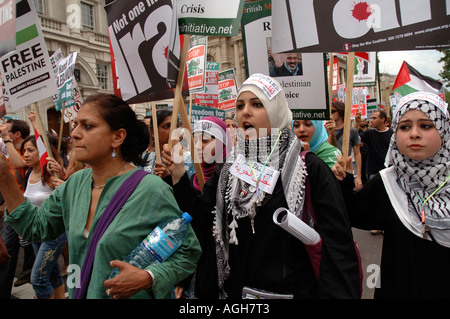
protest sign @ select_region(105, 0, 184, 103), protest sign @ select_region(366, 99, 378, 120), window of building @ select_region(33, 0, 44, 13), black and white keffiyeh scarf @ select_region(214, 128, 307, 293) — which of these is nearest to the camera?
black and white keffiyeh scarf @ select_region(214, 128, 307, 293)

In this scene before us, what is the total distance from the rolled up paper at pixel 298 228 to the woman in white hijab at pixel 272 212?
0.09m

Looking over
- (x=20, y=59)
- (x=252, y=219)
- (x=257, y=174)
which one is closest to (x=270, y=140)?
(x=257, y=174)

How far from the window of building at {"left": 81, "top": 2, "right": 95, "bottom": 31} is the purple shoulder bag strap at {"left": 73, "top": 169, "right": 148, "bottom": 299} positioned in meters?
24.4

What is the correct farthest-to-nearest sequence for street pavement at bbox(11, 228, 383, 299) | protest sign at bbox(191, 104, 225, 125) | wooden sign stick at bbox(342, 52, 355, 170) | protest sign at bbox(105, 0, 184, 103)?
protest sign at bbox(191, 104, 225, 125) → street pavement at bbox(11, 228, 383, 299) → protest sign at bbox(105, 0, 184, 103) → wooden sign stick at bbox(342, 52, 355, 170)

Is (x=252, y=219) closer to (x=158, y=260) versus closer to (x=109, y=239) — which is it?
(x=158, y=260)

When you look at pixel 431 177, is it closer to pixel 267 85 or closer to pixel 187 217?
pixel 267 85

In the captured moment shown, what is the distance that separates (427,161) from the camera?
1.84 metres

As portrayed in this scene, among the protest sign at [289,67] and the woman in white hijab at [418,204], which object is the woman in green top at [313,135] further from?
the woman in white hijab at [418,204]

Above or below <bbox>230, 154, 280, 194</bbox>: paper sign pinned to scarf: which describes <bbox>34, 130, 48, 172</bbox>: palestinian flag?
above

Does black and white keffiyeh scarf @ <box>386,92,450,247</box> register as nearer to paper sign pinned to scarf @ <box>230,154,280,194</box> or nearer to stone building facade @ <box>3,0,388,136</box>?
paper sign pinned to scarf @ <box>230,154,280,194</box>

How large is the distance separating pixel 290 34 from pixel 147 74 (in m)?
1.17

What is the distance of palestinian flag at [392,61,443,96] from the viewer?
3.24 m

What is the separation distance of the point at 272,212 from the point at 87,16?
84.1 ft

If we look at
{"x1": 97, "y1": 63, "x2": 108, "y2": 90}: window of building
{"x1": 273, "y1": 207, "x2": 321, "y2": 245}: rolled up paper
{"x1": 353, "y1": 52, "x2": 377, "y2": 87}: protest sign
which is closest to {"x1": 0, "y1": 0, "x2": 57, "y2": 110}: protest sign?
{"x1": 273, "y1": 207, "x2": 321, "y2": 245}: rolled up paper
